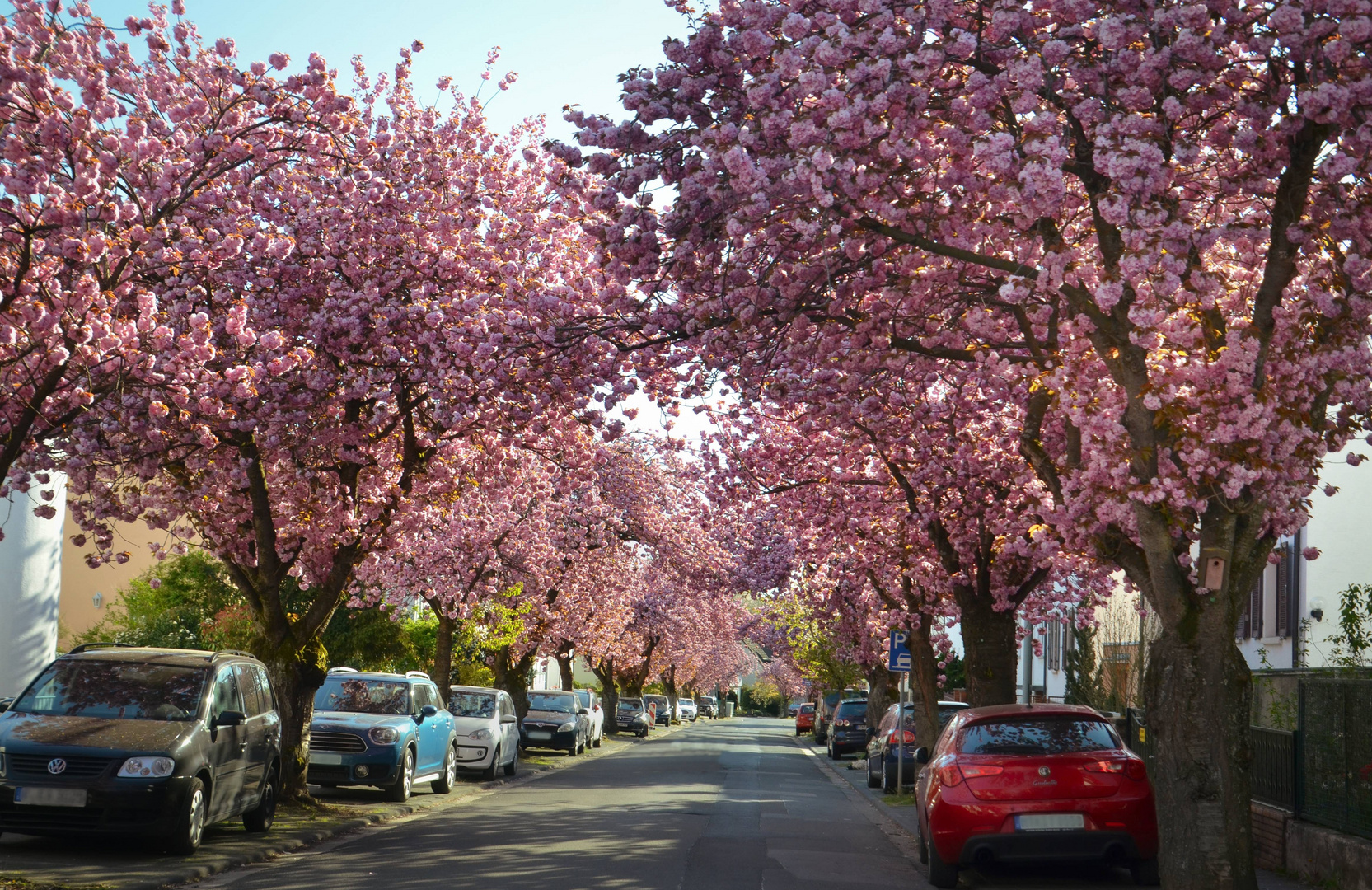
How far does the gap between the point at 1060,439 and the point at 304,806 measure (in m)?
10.1

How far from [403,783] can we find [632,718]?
150ft

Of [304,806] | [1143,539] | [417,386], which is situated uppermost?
[417,386]

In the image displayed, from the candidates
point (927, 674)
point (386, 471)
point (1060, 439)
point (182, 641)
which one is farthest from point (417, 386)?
point (182, 641)

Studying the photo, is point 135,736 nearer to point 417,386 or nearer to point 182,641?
point 417,386

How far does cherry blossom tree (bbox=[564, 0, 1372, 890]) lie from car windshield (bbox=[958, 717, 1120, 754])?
2041mm

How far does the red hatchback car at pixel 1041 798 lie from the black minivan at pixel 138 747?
256 inches

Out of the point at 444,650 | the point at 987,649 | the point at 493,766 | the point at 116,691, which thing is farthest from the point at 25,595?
the point at 987,649

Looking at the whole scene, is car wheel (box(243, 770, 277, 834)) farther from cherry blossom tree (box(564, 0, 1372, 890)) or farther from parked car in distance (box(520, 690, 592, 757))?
parked car in distance (box(520, 690, 592, 757))

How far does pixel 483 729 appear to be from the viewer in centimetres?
2575

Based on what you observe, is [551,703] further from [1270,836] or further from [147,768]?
[147,768]

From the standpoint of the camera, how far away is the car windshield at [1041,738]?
38.8 ft

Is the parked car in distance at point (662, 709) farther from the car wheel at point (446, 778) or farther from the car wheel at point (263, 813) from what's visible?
the car wheel at point (263, 813)

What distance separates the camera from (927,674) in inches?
1058

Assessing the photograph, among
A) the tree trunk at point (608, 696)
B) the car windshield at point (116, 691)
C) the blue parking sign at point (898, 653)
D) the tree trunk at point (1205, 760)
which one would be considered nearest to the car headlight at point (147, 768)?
the car windshield at point (116, 691)
